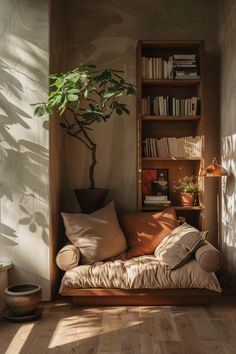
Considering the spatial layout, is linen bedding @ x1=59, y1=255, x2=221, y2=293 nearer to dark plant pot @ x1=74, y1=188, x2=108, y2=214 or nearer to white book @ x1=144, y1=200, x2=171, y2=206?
dark plant pot @ x1=74, y1=188, x2=108, y2=214

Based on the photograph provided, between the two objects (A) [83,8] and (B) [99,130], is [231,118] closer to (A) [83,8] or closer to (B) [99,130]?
(B) [99,130]

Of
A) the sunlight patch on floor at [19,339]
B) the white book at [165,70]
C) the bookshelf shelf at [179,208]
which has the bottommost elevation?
the sunlight patch on floor at [19,339]

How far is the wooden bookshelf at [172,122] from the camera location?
16.7 feet

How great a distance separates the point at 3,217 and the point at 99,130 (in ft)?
5.07

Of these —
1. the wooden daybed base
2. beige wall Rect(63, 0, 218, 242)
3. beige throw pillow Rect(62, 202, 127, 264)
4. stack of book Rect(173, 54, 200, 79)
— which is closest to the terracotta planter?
beige wall Rect(63, 0, 218, 242)

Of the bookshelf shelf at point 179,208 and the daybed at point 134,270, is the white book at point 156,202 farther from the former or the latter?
the daybed at point 134,270

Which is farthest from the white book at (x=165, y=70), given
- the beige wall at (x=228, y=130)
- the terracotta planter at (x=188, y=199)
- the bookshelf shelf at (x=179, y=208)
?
the bookshelf shelf at (x=179, y=208)

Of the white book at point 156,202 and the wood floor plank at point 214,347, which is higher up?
the white book at point 156,202

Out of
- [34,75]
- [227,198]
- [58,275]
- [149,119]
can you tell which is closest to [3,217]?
[58,275]

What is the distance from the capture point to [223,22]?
5.13 m

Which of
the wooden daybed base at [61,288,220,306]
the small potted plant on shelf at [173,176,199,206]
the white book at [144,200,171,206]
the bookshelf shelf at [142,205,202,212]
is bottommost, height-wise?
the wooden daybed base at [61,288,220,306]

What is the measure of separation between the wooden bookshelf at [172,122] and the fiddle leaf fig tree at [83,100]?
0.39 meters

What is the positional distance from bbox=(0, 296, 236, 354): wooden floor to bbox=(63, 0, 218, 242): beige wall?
1425 millimetres

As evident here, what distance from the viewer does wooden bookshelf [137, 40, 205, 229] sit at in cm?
509
